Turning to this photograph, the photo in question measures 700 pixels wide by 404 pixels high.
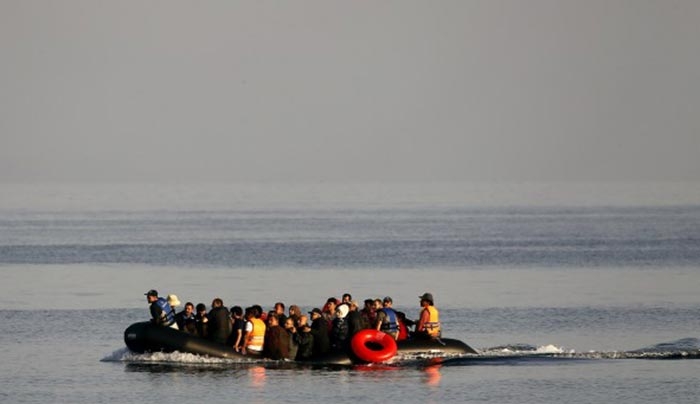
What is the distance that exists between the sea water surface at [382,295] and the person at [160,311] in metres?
0.83

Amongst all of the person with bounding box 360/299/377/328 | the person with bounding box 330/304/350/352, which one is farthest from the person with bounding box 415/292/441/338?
the person with bounding box 330/304/350/352

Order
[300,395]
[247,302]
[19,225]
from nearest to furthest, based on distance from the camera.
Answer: [300,395] < [247,302] < [19,225]

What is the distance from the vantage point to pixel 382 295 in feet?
212

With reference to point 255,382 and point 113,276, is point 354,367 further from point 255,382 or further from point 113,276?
point 113,276

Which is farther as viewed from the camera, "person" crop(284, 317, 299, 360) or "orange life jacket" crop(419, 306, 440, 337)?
"orange life jacket" crop(419, 306, 440, 337)

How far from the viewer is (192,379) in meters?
38.0

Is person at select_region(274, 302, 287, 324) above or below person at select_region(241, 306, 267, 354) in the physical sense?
above

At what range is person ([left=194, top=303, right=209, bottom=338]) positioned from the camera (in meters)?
38.7

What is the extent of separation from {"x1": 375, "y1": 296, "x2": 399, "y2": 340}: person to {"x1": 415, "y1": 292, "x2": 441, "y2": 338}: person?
0.56 metres

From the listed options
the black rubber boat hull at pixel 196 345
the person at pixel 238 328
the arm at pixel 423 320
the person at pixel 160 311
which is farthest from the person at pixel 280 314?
the arm at pixel 423 320

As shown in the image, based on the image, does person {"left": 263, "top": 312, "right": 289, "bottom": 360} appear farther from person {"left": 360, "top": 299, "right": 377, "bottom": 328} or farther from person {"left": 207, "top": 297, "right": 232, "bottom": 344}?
person {"left": 360, "top": 299, "right": 377, "bottom": 328}

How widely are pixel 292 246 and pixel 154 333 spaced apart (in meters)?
67.9

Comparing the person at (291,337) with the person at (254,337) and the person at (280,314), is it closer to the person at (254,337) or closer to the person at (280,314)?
the person at (280,314)

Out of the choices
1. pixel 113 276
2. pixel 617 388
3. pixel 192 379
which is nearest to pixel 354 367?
pixel 192 379
